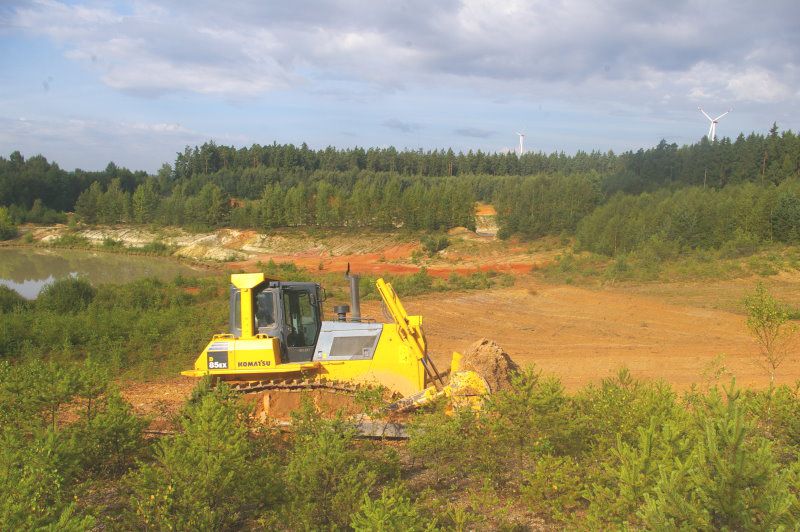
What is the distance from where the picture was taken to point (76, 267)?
158 feet

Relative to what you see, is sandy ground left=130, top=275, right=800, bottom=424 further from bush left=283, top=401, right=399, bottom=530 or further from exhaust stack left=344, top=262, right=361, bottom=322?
bush left=283, top=401, right=399, bottom=530

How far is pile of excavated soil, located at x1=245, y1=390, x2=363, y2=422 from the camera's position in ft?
28.0

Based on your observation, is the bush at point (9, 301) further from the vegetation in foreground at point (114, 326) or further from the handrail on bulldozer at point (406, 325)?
the handrail on bulldozer at point (406, 325)

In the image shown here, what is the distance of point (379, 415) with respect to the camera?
24.3 feet

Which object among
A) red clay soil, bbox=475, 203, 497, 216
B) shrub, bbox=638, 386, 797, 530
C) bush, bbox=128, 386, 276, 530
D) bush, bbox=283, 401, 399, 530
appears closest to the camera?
shrub, bbox=638, 386, 797, 530

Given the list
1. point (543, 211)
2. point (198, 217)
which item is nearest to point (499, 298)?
point (543, 211)

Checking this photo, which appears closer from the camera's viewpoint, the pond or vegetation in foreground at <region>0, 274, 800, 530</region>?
vegetation in foreground at <region>0, 274, 800, 530</region>

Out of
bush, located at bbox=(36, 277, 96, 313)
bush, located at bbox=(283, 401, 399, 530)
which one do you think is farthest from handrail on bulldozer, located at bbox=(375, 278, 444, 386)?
bush, located at bbox=(36, 277, 96, 313)

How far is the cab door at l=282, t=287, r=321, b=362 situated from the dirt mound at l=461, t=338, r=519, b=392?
2.31 meters

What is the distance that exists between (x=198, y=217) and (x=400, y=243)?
2443cm

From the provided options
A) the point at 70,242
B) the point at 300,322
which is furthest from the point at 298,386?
the point at 70,242

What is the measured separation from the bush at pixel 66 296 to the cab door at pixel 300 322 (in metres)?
13.6

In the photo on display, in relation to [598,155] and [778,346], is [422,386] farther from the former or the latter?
[598,155]

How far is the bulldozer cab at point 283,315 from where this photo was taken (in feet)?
29.5
